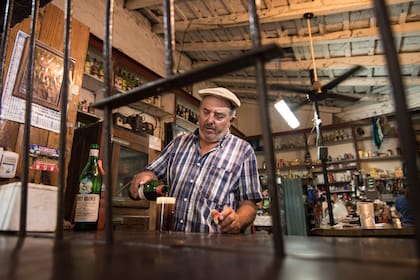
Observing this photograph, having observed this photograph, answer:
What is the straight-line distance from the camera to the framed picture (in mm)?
1951

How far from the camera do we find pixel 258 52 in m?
0.44

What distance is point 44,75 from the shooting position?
211 centimetres

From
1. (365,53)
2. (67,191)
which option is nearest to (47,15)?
(67,191)

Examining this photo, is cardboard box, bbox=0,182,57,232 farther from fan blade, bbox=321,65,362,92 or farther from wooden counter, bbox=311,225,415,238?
fan blade, bbox=321,65,362,92

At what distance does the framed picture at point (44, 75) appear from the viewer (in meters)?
1.95

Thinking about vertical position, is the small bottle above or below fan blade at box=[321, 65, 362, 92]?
below

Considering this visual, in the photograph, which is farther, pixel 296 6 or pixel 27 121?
pixel 296 6

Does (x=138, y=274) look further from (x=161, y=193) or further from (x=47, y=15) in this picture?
(x=47, y=15)

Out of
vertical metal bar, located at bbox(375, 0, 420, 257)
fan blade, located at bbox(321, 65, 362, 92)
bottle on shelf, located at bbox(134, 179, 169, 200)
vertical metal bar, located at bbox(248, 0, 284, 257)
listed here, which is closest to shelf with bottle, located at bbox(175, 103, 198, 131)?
fan blade, located at bbox(321, 65, 362, 92)

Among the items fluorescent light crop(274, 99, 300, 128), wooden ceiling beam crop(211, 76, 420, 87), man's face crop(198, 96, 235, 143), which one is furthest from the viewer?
wooden ceiling beam crop(211, 76, 420, 87)

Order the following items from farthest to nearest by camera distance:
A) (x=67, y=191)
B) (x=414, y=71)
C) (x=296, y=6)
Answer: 1. (x=414, y=71)
2. (x=296, y=6)
3. (x=67, y=191)

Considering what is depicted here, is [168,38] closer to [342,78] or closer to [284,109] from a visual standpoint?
[342,78]

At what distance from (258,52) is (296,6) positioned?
415cm

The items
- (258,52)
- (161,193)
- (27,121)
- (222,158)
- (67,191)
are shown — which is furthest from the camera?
(67,191)
